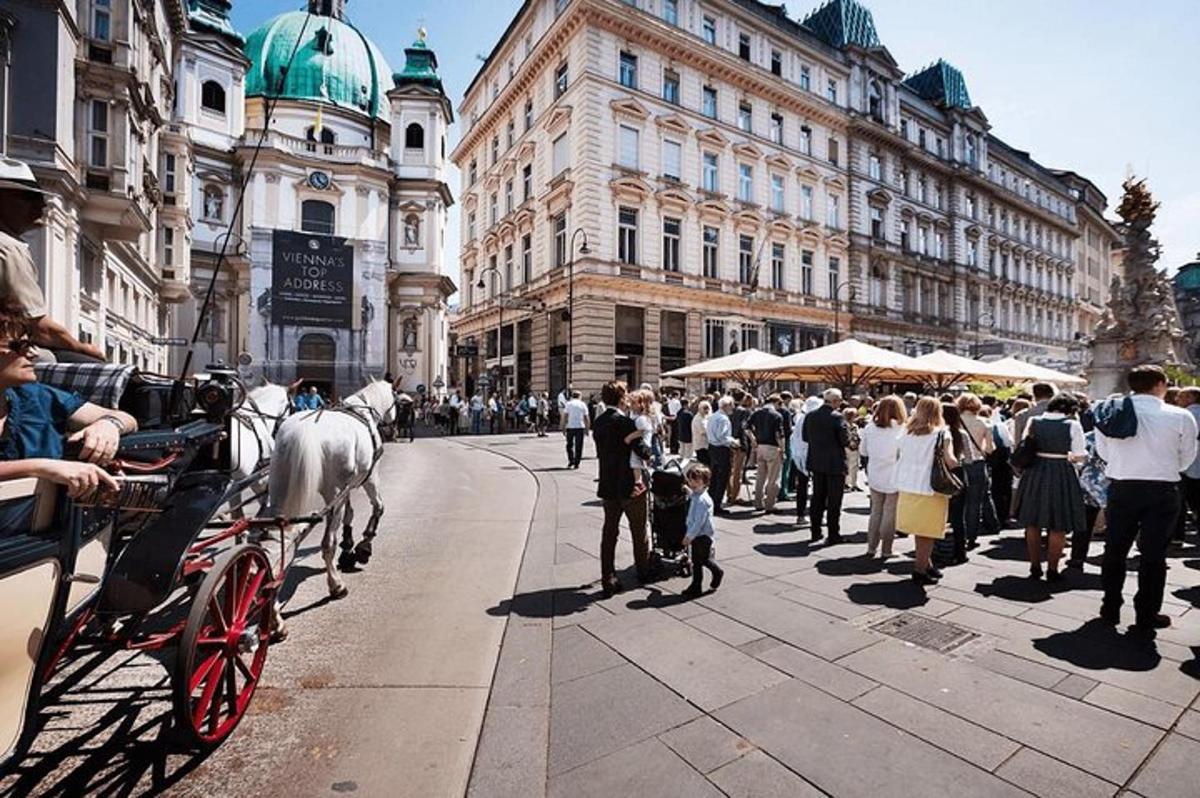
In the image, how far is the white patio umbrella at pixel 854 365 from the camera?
43.4ft

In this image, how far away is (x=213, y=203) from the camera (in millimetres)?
40688

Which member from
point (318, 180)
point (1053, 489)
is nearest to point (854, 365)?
point (1053, 489)

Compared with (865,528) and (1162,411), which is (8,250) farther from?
(865,528)

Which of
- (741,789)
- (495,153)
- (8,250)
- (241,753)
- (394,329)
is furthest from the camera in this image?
(394,329)

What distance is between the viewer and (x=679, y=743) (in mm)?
3127

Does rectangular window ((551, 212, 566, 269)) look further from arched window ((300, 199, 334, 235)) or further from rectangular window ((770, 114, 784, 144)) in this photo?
arched window ((300, 199, 334, 235))

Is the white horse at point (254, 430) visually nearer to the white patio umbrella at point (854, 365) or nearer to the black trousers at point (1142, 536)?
the black trousers at point (1142, 536)

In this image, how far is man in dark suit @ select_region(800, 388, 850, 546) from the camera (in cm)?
757

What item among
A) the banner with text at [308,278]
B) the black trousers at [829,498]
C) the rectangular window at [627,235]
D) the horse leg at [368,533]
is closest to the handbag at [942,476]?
the black trousers at [829,498]

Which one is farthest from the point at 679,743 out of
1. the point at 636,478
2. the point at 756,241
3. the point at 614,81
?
the point at 756,241

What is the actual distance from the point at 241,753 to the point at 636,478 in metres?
3.58

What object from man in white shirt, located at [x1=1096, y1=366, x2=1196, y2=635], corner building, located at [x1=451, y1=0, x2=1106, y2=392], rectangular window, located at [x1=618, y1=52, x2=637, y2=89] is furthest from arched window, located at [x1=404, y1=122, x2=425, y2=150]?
man in white shirt, located at [x1=1096, y1=366, x2=1196, y2=635]

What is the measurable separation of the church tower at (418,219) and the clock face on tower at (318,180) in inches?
201

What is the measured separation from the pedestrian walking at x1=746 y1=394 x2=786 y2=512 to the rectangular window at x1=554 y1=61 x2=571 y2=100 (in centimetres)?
2632
